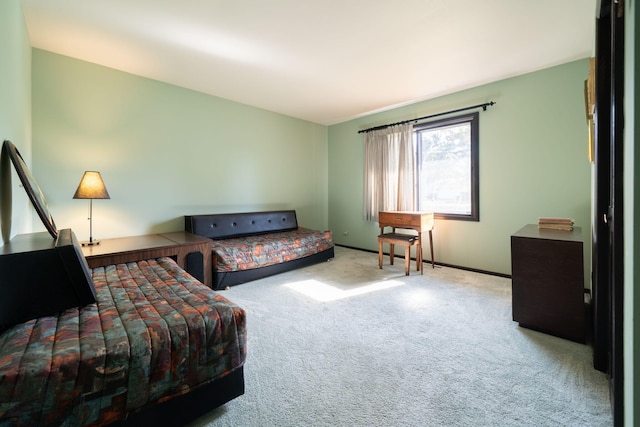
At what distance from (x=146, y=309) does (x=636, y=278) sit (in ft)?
5.82

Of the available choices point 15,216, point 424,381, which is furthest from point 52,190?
point 424,381

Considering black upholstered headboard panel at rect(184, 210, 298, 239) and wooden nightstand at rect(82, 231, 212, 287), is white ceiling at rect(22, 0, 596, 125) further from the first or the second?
wooden nightstand at rect(82, 231, 212, 287)

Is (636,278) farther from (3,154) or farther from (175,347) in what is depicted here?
(3,154)

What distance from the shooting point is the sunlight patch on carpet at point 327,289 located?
277cm

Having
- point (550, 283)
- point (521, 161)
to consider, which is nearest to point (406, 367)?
point (550, 283)

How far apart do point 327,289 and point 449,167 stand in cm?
248

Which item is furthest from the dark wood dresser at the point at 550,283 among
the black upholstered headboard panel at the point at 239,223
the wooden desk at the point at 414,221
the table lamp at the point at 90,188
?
the table lamp at the point at 90,188

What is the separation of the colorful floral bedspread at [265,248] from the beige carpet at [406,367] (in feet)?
1.53

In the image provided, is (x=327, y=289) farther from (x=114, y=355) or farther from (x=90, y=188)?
(x=90, y=188)

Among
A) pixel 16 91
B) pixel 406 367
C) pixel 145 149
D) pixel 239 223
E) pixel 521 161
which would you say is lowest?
pixel 406 367

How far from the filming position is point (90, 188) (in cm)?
254

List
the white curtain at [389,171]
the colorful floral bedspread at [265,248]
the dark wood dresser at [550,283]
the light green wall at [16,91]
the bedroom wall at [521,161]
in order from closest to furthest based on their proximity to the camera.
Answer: the light green wall at [16,91], the dark wood dresser at [550,283], the bedroom wall at [521,161], the colorful floral bedspread at [265,248], the white curtain at [389,171]

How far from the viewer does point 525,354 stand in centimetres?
174

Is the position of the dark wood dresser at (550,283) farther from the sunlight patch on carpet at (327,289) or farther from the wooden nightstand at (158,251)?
the wooden nightstand at (158,251)
